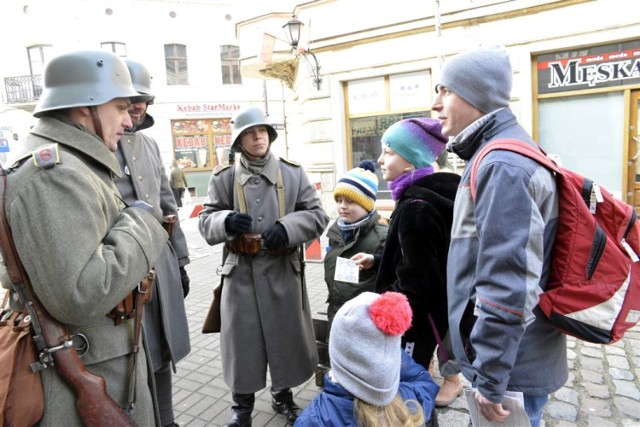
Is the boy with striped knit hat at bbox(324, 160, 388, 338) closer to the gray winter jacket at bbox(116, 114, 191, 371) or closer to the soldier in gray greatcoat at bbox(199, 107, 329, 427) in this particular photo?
the soldier in gray greatcoat at bbox(199, 107, 329, 427)

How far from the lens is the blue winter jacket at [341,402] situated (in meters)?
1.58

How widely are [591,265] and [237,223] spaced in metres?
1.88

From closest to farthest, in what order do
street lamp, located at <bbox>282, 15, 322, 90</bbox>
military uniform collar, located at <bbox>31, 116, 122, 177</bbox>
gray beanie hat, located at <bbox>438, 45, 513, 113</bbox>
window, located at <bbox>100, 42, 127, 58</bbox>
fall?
military uniform collar, located at <bbox>31, 116, 122, 177</bbox> → gray beanie hat, located at <bbox>438, 45, 513, 113</bbox> → street lamp, located at <bbox>282, 15, 322, 90</bbox> → window, located at <bbox>100, 42, 127, 58</bbox>

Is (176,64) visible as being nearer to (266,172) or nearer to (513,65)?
(513,65)

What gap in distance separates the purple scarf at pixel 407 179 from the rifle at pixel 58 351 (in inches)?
66.9

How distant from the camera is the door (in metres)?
7.26

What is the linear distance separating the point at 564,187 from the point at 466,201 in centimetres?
33

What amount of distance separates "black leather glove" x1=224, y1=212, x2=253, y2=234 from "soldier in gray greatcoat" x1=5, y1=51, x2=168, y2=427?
944 millimetres

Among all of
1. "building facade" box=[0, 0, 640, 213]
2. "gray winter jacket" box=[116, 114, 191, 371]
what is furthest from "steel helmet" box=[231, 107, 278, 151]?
"building facade" box=[0, 0, 640, 213]

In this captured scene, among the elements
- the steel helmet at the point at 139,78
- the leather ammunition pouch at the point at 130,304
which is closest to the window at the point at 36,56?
the steel helmet at the point at 139,78

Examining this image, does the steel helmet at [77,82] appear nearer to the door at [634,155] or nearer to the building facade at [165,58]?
the door at [634,155]

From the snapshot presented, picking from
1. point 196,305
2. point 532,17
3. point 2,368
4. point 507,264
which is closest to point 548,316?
point 507,264

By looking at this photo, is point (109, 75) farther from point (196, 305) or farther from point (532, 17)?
point (532, 17)

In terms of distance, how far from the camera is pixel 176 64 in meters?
22.2
